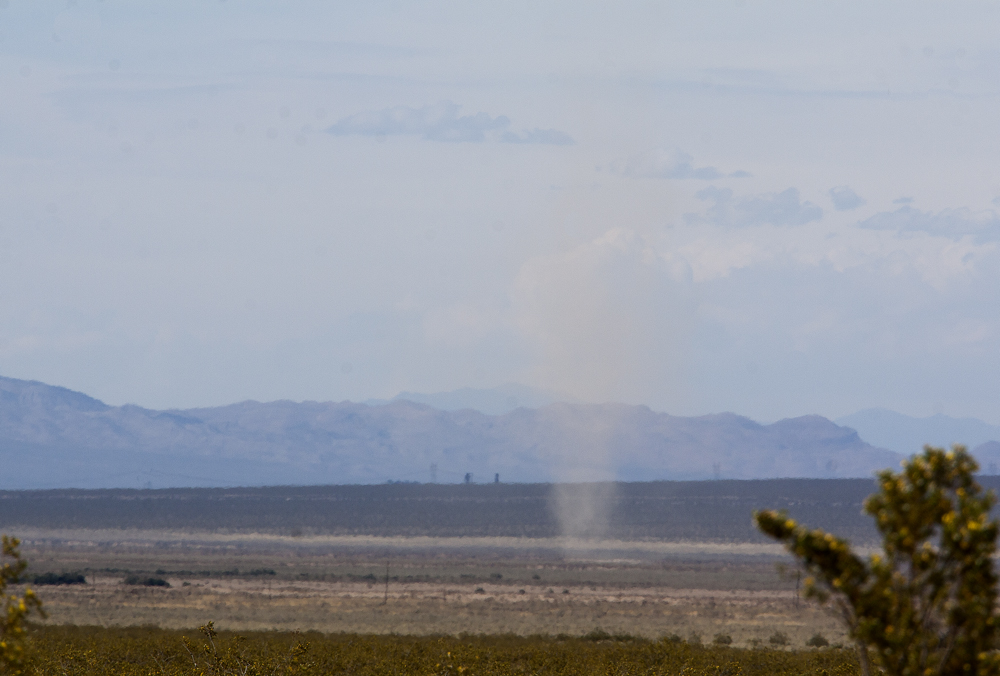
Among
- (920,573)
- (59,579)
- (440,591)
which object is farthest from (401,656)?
(59,579)

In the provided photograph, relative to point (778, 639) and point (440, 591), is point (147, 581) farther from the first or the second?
point (778, 639)

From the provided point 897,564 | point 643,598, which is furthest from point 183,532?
point 897,564

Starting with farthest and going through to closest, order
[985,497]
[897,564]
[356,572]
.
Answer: [356,572], [897,564], [985,497]

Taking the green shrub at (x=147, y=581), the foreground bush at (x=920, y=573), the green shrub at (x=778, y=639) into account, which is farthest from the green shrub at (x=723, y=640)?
the green shrub at (x=147, y=581)

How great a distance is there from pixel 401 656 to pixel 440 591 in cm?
3421

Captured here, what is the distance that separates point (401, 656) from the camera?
103 ft

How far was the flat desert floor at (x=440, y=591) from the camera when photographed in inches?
1949

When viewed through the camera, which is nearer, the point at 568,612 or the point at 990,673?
the point at 990,673

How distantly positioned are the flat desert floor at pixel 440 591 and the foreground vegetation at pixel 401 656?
9.09 m

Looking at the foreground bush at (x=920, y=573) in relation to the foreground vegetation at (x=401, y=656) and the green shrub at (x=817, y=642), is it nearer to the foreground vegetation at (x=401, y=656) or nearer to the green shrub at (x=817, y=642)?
the foreground vegetation at (x=401, y=656)

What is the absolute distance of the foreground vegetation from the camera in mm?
24641

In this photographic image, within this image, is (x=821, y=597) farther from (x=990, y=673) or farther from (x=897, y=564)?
(x=990, y=673)

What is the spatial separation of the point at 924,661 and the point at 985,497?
4.11ft

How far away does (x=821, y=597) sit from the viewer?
7.17 meters
